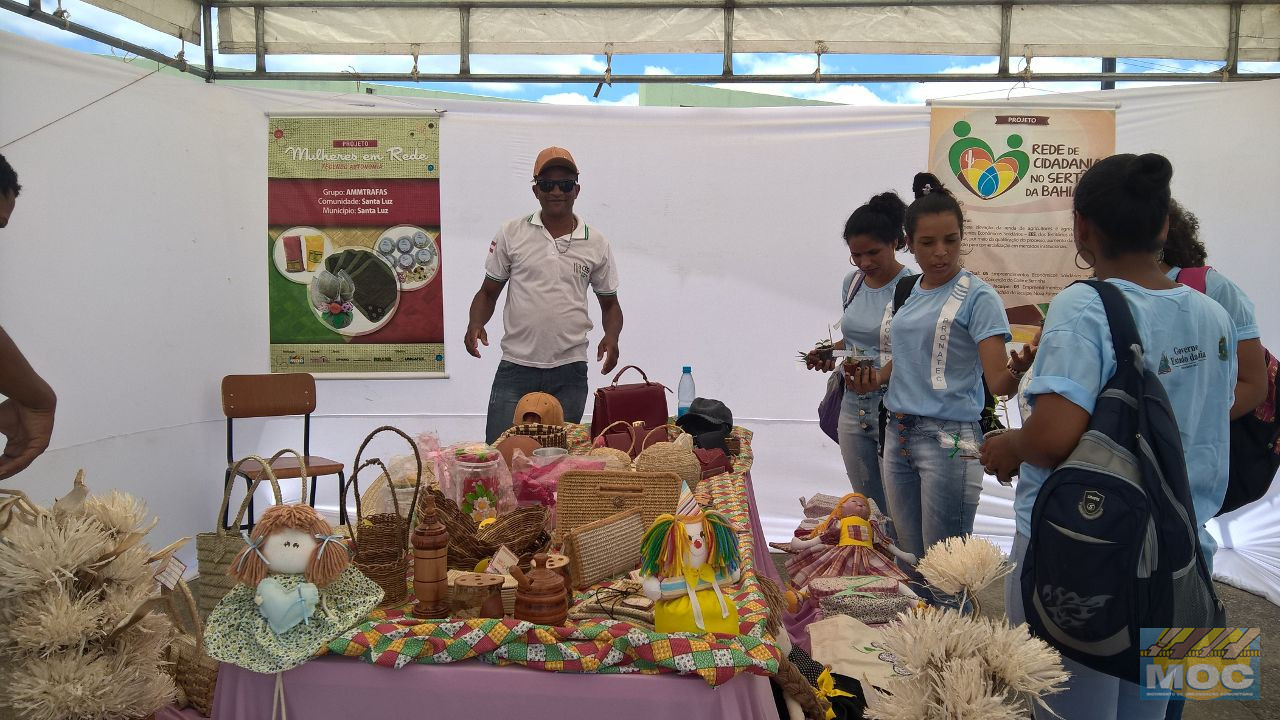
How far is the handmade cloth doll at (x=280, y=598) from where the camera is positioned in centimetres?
158

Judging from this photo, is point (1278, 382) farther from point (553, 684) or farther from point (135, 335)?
point (135, 335)

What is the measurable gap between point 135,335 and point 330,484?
189 cm

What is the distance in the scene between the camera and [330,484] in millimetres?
6094

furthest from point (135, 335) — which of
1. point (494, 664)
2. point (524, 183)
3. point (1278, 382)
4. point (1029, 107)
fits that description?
point (1029, 107)

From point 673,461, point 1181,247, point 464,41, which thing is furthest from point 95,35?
point 1181,247

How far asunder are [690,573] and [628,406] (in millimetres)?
2034

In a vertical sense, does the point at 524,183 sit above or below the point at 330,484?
above

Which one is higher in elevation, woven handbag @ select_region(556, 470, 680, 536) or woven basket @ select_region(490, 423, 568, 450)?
woven basket @ select_region(490, 423, 568, 450)

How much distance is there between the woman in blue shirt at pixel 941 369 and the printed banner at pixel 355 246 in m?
3.47

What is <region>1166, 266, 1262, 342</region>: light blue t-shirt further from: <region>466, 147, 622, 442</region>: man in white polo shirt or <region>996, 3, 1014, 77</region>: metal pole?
<region>996, 3, 1014, 77</region>: metal pole

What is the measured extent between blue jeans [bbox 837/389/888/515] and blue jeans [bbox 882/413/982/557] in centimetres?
41

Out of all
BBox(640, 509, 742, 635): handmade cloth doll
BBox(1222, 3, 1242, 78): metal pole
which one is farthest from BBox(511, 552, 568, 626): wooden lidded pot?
BBox(1222, 3, 1242, 78): metal pole

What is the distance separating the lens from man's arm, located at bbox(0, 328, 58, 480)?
215cm

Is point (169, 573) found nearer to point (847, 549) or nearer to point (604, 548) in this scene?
point (604, 548)
